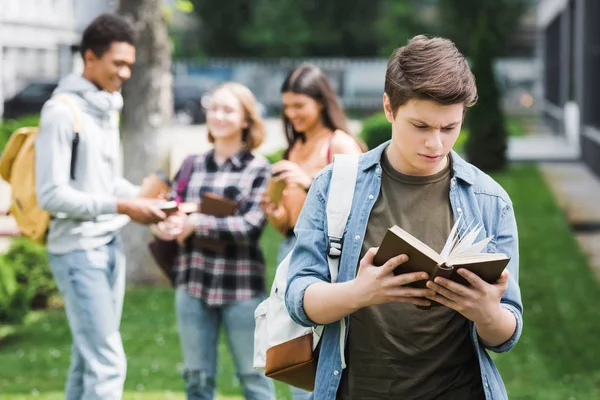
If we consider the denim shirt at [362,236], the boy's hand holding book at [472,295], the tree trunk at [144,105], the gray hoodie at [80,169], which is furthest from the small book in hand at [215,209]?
the tree trunk at [144,105]

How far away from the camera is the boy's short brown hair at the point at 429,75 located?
103 inches

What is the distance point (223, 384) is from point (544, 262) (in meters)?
5.17

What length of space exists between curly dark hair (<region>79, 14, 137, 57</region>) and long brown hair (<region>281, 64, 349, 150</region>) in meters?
0.80

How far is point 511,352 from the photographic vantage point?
305 inches

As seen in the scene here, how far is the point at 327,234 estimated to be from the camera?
2.84 metres

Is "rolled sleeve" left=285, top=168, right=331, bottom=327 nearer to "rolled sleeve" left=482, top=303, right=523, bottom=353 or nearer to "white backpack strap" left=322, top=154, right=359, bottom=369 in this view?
"white backpack strap" left=322, top=154, right=359, bottom=369

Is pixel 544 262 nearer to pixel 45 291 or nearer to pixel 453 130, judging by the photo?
pixel 45 291

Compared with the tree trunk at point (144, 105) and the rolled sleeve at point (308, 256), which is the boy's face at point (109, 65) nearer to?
the rolled sleeve at point (308, 256)

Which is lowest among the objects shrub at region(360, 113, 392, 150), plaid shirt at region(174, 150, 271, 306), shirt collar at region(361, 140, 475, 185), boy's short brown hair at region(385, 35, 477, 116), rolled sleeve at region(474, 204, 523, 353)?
shrub at region(360, 113, 392, 150)

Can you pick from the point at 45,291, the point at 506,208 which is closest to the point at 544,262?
the point at 45,291

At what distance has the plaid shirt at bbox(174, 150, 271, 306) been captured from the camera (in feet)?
16.2

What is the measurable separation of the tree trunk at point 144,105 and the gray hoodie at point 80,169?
195 inches

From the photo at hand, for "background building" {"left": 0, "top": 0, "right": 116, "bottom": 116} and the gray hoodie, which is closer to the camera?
the gray hoodie

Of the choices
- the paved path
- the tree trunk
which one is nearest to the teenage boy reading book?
the tree trunk
